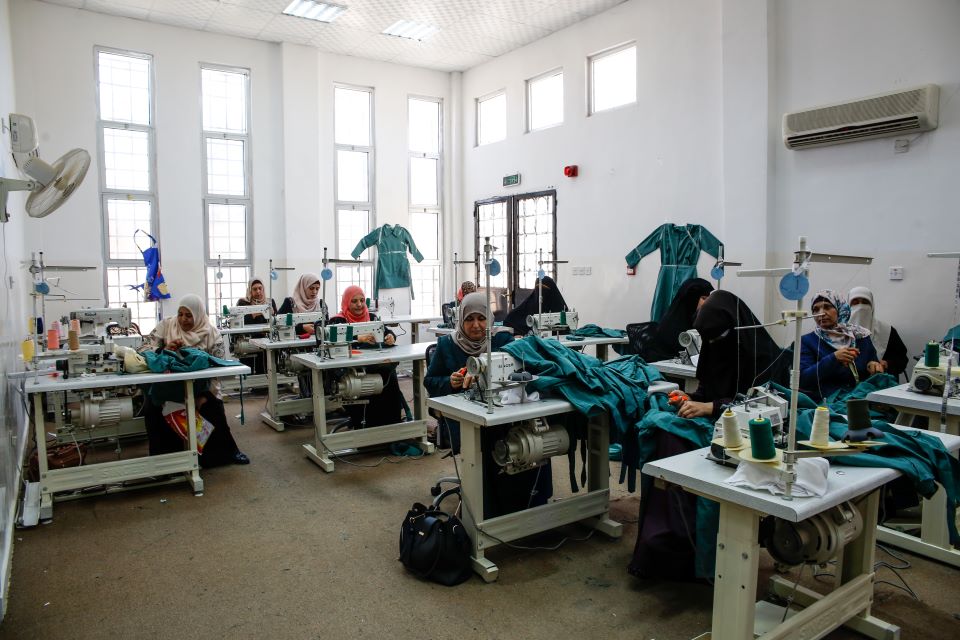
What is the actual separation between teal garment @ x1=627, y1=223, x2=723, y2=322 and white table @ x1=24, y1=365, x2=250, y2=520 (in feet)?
11.9

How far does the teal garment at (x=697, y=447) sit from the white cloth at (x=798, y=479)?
1.37 feet

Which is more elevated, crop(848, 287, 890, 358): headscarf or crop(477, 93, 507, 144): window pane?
crop(477, 93, 507, 144): window pane

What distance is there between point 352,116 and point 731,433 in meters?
7.26

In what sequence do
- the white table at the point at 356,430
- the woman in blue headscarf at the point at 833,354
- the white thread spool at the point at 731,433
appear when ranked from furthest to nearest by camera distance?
1. the white table at the point at 356,430
2. the woman in blue headscarf at the point at 833,354
3. the white thread spool at the point at 731,433

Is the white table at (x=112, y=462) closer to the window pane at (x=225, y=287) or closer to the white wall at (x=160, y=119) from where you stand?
the white wall at (x=160, y=119)

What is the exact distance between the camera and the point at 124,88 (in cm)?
676

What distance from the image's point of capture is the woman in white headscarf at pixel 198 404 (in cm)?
395

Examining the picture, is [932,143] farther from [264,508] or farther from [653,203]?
[264,508]

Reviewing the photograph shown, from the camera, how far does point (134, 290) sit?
22.4 feet

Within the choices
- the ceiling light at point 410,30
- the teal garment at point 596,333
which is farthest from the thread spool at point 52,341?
the ceiling light at point 410,30

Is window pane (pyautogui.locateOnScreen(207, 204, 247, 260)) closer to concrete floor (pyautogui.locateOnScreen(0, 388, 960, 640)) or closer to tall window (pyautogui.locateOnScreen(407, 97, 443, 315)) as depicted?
tall window (pyautogui.locateOnScreen(407, 97, 443, 315))

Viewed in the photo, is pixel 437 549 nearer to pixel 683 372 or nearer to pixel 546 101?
pixel 683 372

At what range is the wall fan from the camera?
2.68 metres

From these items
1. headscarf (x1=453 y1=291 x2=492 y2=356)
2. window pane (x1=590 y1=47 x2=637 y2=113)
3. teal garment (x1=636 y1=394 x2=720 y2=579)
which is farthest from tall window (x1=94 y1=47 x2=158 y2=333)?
teal garment (x1=636 y1=394 x2=720 y2=579)
